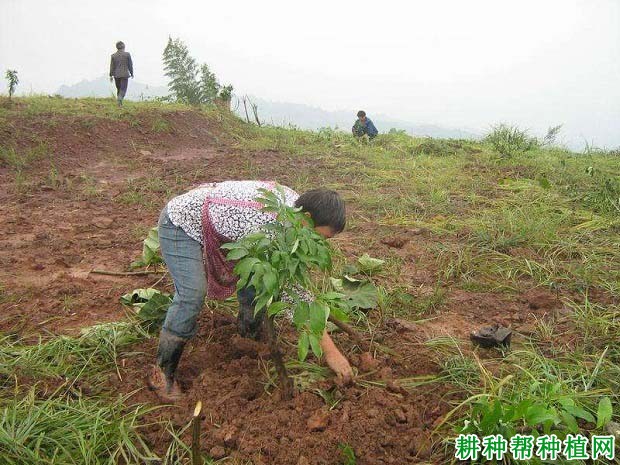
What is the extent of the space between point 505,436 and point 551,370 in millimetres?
670

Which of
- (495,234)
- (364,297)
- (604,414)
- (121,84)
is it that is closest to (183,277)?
(364,297)

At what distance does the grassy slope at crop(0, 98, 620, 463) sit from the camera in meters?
1.89

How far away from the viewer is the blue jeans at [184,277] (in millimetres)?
1805

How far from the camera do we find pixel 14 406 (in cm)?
156

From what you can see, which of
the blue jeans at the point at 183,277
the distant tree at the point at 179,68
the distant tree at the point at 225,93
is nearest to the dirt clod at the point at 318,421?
the blue jeans at the point at 183,277

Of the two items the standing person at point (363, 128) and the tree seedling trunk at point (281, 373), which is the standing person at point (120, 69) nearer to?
the standing person at point (363, 128)

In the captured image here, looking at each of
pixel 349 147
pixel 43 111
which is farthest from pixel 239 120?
pixel 43 111

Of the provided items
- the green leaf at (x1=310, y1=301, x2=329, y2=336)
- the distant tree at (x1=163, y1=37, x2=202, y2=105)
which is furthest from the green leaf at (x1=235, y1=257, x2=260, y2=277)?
the distant tree at (x1=163, y1=37, x2=202, y2=105)

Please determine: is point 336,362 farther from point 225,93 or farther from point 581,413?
point 225,93

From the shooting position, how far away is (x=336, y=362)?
1.78 m

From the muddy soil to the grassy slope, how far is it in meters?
0.12

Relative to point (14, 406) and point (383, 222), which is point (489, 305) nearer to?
point (383, 222)

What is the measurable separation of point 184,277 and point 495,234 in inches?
102

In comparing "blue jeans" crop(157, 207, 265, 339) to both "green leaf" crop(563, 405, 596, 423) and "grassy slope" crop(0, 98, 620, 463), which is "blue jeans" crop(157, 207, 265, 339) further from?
"green leaf" crop(563, 405, 596, 423)
